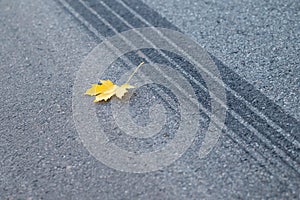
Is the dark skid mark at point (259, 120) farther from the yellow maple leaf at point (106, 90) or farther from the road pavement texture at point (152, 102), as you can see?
the yellow maple leaf at point (106, 90)

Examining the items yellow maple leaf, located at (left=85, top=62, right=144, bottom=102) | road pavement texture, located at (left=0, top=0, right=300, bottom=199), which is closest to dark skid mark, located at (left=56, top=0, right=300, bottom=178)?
road pavement texture, located at (left=0, top=0, right=300, bottom=199)

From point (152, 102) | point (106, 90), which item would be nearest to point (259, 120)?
point (152, 102)

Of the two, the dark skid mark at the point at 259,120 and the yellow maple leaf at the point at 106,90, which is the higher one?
the dark skid mark at the point at 259,120

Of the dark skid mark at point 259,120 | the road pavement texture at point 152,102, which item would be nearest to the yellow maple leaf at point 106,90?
the road pavement texture at point 152,102

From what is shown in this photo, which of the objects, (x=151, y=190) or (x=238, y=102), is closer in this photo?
(x=151, y=190)

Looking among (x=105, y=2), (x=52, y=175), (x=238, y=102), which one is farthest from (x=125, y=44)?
(x=52, y=175)

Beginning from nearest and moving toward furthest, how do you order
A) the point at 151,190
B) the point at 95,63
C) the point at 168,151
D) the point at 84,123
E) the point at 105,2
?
the point at 151,190 → the point at 168,151 → the point at 84,123 → the point at 95,63 → the point at 105,2

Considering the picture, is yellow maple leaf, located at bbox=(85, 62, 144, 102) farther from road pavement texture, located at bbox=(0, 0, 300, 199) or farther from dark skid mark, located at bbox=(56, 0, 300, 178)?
dark skid mark, located at bbox=(56, 0, 300, 178)

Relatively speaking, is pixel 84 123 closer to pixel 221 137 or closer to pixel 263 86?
pixel 221 137
